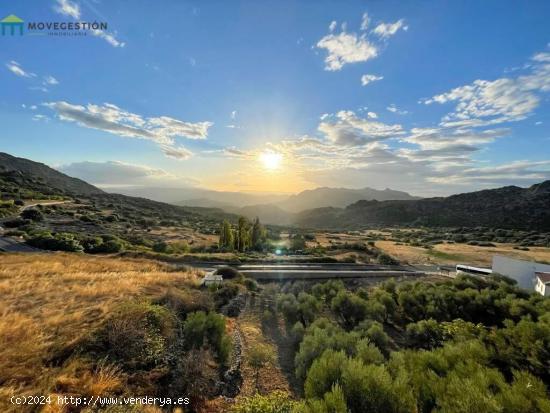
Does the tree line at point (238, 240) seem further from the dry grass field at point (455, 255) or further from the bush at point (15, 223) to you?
the bush at point (15, 223)

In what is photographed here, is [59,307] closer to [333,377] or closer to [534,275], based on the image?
[333,377]

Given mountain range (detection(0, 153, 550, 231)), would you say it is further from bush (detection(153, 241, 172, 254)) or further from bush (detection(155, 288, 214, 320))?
bush (detection(155, 288, 214, 320))

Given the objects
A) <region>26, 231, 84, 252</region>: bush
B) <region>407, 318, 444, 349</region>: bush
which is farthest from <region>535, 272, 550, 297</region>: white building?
<region>26, 231, 84, 252</region>: bush

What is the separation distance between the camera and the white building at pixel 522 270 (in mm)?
28484

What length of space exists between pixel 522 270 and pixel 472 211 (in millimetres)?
103450

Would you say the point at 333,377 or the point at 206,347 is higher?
the point at 333,377

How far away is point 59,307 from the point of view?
11148 millimetres

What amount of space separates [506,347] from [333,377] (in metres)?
9.11

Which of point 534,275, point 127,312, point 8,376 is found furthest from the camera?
point 534,275

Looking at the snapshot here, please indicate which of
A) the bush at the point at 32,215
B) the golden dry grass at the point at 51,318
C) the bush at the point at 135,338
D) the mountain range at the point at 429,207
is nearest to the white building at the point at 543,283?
the bush at the point at 135,338

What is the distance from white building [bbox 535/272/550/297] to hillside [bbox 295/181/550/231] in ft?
269

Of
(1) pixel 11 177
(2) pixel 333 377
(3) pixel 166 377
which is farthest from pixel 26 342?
(1) pixel 11 177

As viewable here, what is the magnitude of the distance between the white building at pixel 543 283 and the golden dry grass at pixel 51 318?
30506mm

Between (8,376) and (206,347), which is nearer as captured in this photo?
(8,376)
